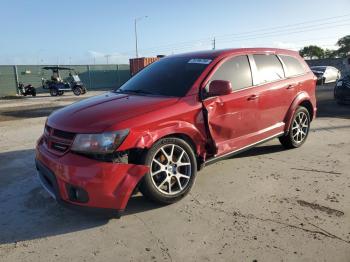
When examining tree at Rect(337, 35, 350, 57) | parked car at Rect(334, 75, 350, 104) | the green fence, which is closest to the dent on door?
parked car at Rect(334, 75, 350, 104)

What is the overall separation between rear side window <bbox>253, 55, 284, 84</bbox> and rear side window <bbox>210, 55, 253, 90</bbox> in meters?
0.27

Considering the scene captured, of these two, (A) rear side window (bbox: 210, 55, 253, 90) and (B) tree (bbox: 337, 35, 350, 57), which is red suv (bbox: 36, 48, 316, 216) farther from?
(B) tree (bbox: 337, 35, 350, 57)

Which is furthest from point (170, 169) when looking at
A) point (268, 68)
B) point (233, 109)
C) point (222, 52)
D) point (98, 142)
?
point (268, 68)

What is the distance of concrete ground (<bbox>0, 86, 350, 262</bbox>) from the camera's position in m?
3.34

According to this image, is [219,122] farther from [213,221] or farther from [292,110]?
[292,110]

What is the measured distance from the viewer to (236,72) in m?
5.28

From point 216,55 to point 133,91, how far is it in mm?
1224

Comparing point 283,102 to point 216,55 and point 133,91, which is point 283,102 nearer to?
point 216,55

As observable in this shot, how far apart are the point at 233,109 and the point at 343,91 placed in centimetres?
923

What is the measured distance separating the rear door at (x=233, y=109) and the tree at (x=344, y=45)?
7823 cm

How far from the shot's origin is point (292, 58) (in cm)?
Result: 661

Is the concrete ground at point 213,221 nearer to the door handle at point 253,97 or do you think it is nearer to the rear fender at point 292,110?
the rear fender at point 292,110

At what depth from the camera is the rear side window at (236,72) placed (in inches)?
199

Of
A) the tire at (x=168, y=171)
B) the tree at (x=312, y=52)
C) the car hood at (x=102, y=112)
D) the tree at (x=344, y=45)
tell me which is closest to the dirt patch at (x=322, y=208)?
the tire at (x=168, y=171)
